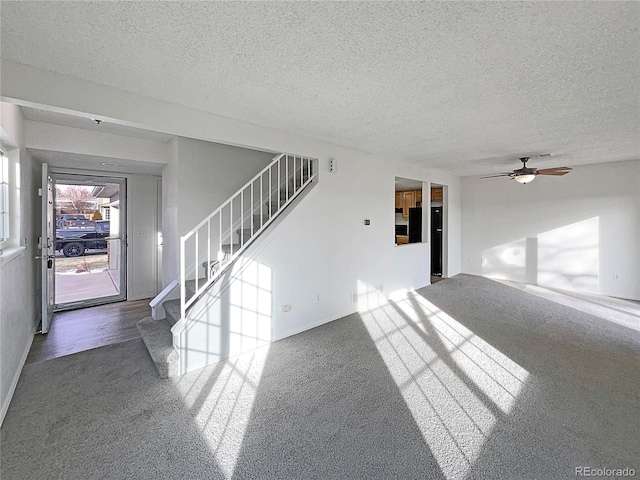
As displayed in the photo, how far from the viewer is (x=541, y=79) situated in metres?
2.18

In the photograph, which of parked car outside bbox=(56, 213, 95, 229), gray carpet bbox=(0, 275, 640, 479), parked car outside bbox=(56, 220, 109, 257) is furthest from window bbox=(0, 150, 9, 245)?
parked car outside bbox=(56, 220, 109, 257)

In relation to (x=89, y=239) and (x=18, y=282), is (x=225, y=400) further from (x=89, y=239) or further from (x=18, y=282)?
(x=89, y=239)

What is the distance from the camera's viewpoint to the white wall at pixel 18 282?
2320 mm

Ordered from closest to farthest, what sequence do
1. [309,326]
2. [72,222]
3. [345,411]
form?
[345,411], [309,326], [72,222]

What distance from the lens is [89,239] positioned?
18.1 ft

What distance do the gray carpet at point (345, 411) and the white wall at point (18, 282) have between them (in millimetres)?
226

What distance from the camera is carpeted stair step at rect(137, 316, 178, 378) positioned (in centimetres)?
267

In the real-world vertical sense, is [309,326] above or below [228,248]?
below

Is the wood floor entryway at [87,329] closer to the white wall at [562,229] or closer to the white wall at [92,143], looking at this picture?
the white wall at [92,143]

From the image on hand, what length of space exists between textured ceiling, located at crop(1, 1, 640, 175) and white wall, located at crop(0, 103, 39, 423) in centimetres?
130

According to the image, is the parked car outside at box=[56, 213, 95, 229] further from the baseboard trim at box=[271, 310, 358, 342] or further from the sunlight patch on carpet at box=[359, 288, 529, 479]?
the sunlight patch on carpet at box=[359, 288, 529, 479]

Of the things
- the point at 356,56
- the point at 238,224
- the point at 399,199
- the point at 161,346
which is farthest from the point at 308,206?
the point at 399,199

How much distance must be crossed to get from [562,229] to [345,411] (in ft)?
19.9

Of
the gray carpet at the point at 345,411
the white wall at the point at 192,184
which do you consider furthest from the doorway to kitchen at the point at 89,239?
the gray carpet at the point at 345,411
